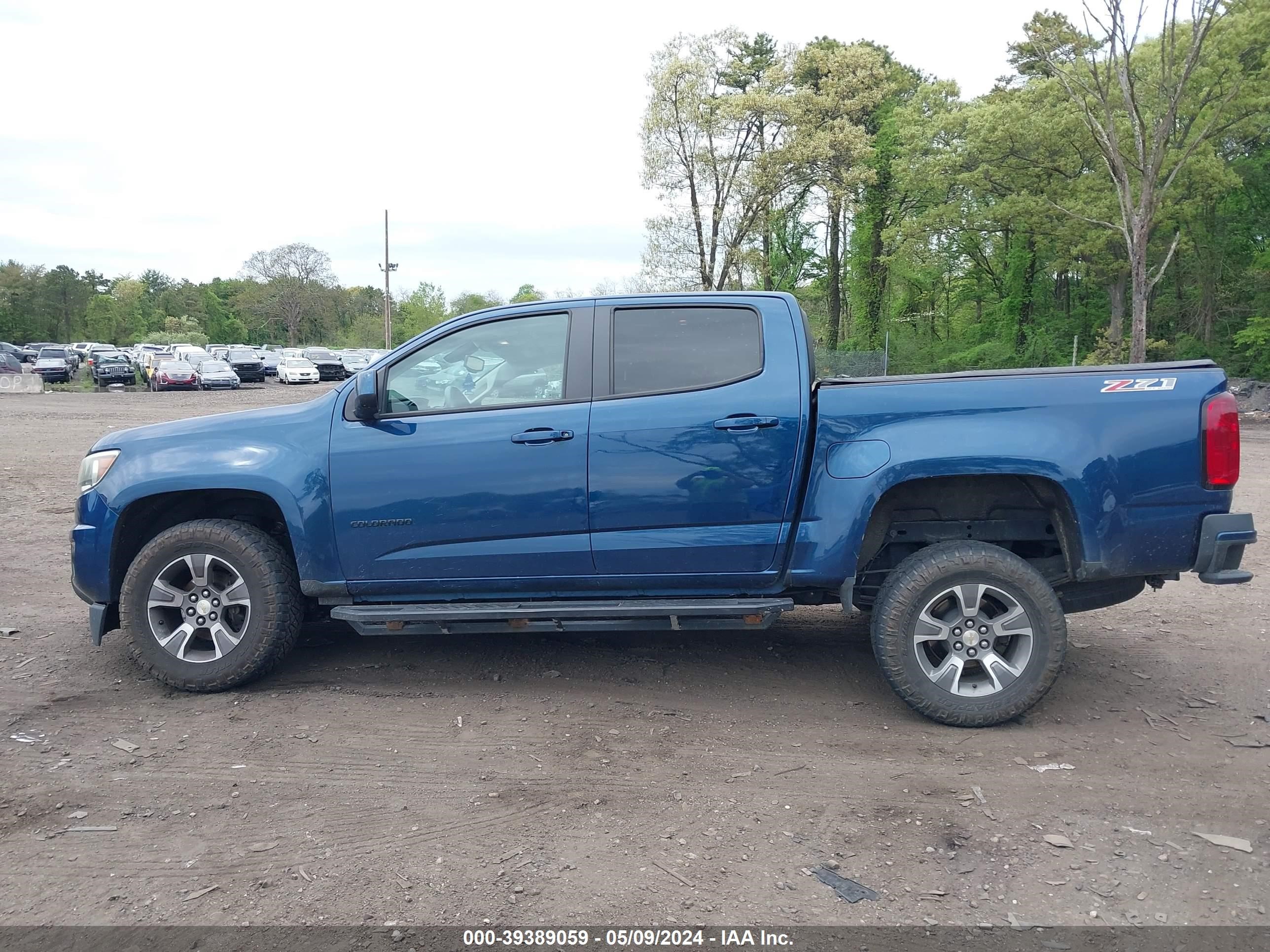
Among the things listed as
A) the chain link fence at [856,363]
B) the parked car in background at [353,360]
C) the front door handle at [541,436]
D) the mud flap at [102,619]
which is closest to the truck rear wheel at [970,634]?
the front door handle at [541,436]

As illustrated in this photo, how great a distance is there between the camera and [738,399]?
4.47 m

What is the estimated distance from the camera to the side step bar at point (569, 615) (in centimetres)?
445

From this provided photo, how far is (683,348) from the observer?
468 cm

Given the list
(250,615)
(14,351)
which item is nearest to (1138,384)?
(250,615)

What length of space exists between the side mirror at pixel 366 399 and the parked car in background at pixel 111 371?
133 ft

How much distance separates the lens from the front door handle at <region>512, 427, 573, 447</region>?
4496mm

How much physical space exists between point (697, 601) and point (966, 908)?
6.23ft

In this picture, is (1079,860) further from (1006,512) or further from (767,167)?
(767,167)

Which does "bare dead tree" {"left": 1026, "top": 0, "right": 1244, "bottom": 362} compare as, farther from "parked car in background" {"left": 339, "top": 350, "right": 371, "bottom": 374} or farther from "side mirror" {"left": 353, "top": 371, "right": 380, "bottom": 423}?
"parked car in background" {"left": 339, "top": 350, "right": 371, "bottom": 374}

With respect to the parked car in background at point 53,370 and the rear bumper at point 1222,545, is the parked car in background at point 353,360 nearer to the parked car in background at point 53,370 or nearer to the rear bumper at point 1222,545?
the parked car in background at point 53,370

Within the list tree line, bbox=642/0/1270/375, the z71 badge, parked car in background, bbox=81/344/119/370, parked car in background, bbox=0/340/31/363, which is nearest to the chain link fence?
tree line, bbox=642/0/1270/375

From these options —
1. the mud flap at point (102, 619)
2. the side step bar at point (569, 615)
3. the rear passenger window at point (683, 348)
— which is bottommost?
the mud flap at point (102, 619)

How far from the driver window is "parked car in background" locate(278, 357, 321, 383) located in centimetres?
4229

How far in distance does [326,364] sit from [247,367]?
460 cm
